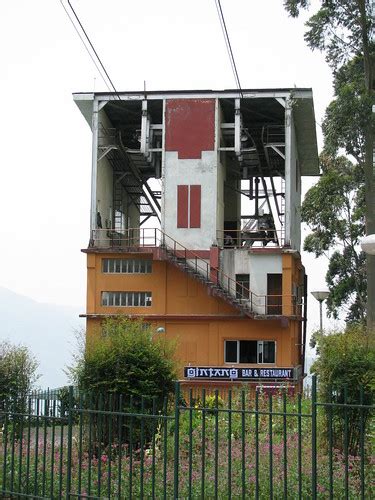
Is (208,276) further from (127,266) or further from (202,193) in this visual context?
(127,266)

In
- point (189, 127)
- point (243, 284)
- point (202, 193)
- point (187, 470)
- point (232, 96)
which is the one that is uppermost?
point (232, 96)

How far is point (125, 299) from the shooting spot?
1666 inches

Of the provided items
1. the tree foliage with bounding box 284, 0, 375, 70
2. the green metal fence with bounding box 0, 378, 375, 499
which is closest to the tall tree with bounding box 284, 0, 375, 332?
the tree foliage with bounding box 284, 0, 375, 70

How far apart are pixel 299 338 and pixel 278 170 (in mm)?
10402

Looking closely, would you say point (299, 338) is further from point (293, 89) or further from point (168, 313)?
point (293, 89)

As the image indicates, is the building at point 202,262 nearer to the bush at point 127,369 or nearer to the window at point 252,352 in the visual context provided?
the window at point 252,352

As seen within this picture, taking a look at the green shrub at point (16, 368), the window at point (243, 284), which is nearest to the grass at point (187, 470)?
the green shrub at point (16, 368)

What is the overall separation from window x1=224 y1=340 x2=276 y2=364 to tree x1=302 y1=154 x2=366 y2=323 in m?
5.12

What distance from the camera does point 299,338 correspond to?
46406 mm

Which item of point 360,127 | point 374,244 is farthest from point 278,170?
point 374,244

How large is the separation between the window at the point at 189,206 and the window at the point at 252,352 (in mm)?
6070

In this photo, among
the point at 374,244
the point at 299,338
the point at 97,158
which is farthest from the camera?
the point at 299,338

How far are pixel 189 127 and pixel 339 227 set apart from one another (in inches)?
365

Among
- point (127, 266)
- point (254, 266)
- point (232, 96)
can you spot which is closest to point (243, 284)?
point (254, 266)
